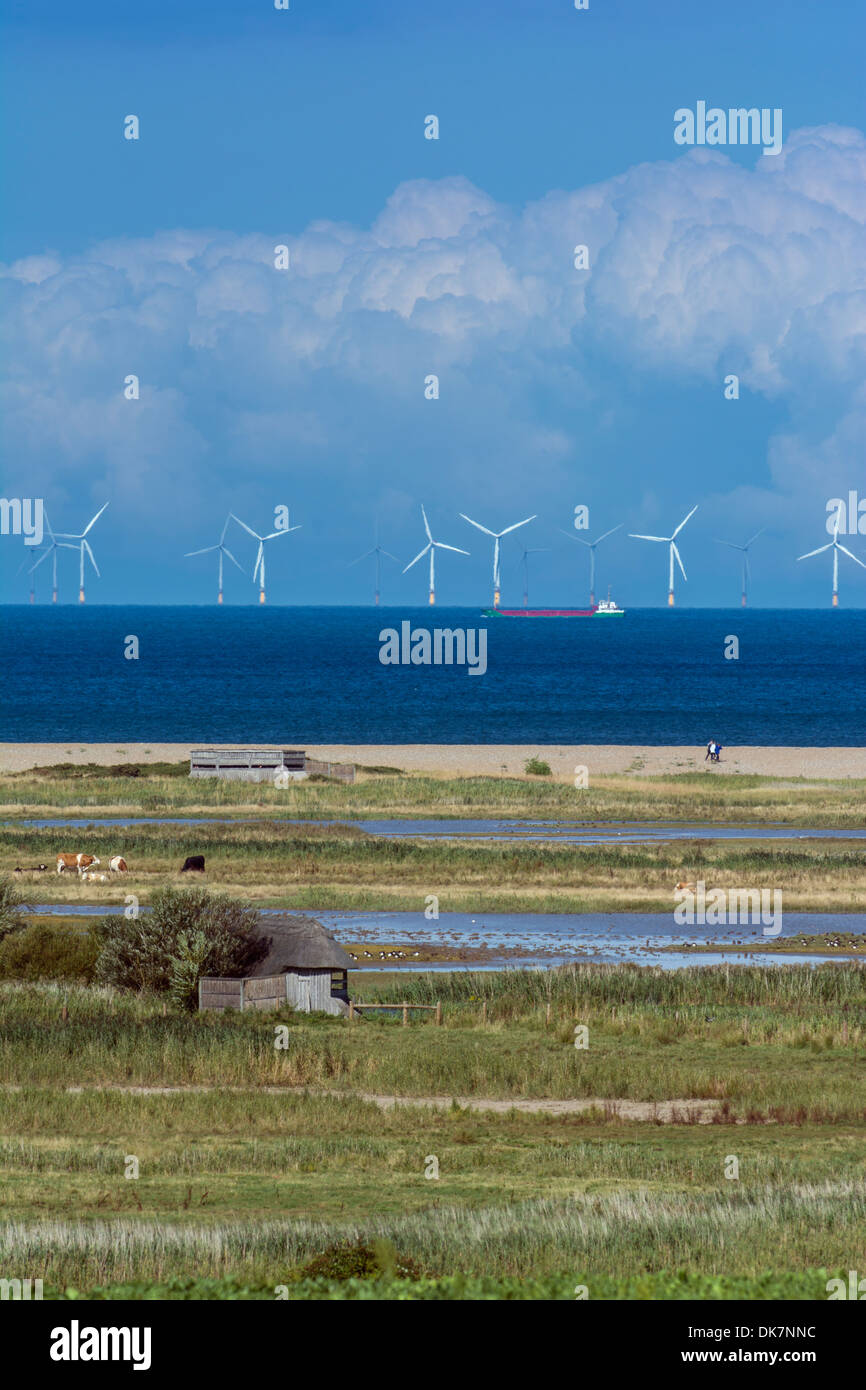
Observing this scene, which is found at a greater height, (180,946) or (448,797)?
(448,797)

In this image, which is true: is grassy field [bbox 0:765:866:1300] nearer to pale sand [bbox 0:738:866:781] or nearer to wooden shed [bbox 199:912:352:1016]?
wooden shed [bbox 199:912:352:1016]

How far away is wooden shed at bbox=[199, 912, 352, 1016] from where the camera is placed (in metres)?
33.5

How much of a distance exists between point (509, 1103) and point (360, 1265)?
37.9ft

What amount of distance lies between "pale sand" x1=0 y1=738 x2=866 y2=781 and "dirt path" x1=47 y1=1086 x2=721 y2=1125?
68.2m

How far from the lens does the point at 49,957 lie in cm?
3750

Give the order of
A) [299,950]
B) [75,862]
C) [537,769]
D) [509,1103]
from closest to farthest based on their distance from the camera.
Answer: [509,1103]
[299,950]
[75,862]
[537,769]

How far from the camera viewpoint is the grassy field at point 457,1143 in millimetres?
15633

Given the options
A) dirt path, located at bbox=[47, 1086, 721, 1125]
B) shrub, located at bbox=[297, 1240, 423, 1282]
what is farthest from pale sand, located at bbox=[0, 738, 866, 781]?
shrub, located at bbox=[297, 1240, 423, 1282]

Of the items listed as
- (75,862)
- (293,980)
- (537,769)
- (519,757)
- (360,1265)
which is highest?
(519,757)

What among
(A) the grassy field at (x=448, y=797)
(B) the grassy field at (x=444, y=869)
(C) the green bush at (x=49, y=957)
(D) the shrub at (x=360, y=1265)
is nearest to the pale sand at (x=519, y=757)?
(A) the grassy field at (x=448, y=797)

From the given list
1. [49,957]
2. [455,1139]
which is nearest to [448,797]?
[49,957]

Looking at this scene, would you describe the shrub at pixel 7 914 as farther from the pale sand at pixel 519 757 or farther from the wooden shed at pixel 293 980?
the pale sand at pixel 519 757

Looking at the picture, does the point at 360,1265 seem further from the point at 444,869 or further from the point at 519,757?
the point at 519,757

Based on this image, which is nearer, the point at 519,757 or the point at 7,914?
the point at 7,914
